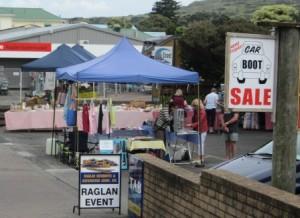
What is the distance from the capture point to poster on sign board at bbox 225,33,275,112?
5473 millimetres

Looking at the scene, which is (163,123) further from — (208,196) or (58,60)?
(208,196)

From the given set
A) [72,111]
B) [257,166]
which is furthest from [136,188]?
[72,111]

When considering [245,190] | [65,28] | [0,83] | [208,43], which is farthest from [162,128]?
[65,28]

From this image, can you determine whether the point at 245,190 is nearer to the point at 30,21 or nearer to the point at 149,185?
the point at 149,185

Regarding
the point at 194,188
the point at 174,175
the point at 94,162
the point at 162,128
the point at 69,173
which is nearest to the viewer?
the point at 194,188

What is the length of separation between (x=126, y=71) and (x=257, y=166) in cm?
779

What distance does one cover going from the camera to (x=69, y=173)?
14531mm

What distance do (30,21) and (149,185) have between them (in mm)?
146266

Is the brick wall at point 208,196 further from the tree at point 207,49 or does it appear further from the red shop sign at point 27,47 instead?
the red shop sign at point 27,47

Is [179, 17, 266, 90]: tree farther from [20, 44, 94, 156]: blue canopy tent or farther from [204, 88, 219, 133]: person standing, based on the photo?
[20, 44, 94, 156]: blue canopy tent

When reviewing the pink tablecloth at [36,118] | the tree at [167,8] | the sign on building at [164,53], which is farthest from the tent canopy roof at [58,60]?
the tree at [167,8]

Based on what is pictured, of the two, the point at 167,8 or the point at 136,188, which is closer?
the point at 136,188

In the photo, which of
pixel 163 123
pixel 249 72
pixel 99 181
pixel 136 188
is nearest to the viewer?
pixel 249 72

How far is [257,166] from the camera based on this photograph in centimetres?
830
